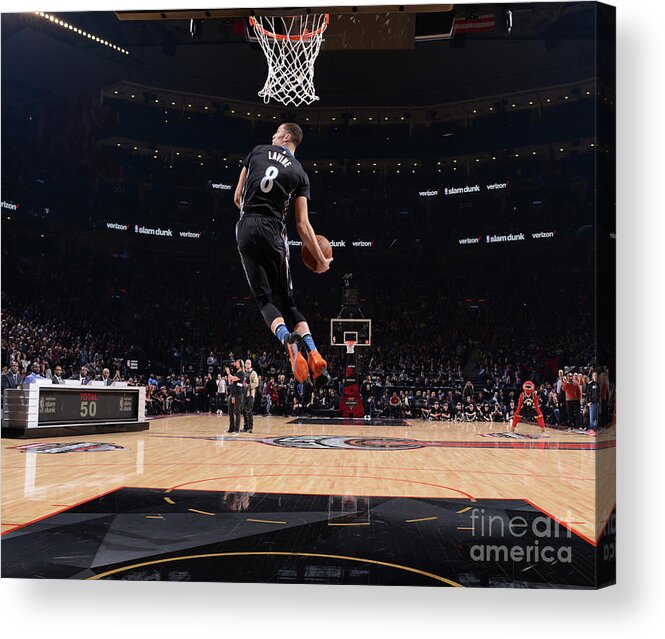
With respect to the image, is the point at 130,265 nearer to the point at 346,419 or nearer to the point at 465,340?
the point at 346,419

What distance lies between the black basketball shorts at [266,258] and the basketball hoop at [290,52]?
1.37 metres

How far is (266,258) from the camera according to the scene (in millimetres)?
6777

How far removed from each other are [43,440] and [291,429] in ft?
13.0

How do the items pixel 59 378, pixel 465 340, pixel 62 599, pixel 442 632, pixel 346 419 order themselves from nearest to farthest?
1. pixel 442 632
2. pixel 62 599
3. pixel 346 419
4. pixel 465 340
5. pixel 59 378

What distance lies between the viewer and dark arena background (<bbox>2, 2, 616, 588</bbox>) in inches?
232

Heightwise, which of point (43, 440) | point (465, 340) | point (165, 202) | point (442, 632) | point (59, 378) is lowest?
point (442, 632)

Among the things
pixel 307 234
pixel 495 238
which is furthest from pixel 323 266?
pixel 495 238

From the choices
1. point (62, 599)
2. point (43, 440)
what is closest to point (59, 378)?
point (43, 440)

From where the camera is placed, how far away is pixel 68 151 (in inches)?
323

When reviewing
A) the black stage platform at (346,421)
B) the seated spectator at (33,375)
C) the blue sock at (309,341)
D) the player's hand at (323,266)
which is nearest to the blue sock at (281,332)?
the blue sock at (309,341)

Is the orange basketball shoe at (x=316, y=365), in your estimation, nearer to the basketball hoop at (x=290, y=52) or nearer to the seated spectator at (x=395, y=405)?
the basketball hoop at (x=290, y=52)

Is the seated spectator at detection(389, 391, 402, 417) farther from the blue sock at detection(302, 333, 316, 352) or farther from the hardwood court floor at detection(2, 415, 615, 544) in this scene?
the blue sock at detection(302, 333, 316, 352)

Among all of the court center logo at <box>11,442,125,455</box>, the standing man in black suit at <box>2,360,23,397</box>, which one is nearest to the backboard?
the court center logo at <box>11,442,125,455</box>

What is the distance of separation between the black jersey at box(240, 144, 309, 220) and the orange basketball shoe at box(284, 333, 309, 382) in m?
1.23
